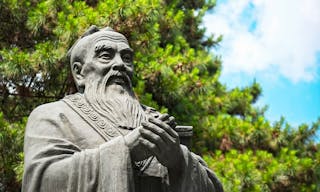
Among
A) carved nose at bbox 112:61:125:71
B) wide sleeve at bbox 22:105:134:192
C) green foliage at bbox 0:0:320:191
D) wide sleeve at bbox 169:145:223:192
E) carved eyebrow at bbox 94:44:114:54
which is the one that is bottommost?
wide sleeve at bbox 22:105:134:192

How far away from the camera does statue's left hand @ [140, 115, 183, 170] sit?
4.04 metres

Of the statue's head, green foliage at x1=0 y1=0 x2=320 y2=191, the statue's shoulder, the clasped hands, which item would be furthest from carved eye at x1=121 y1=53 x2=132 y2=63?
green foliage at x1=0 y1=0 x2=320 y2=191

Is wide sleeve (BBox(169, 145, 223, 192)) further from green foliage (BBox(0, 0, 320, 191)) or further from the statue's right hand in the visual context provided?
green foliage (BBox(0, 0, 320, 191))

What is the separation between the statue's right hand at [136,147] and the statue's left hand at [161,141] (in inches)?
1.6

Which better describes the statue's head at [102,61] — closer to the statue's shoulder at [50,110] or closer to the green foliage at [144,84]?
the statue's shoulder at [50,110]

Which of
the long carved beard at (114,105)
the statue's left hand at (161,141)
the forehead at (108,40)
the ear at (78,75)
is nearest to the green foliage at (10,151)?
the ear at (78,75)

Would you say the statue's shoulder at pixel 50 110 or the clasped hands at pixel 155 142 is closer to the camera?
the clasped hands at pixel 155 142

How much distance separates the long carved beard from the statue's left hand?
→ 0.45m

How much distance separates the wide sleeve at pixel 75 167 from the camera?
3988 mm

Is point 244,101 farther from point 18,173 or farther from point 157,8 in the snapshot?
point 18,173

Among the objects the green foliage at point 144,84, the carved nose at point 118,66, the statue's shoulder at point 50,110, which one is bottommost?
the statue's shoulder at point 50,110

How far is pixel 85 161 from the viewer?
13.3ft

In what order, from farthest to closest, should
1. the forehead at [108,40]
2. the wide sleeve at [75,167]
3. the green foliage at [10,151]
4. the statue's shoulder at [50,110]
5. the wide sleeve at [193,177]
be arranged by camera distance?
the green foliage at [10,151], the forehead at [108,40], the statue's shoulder at [50,110], the wide sleeve at [193,177], the wide sleeve at [75,167]

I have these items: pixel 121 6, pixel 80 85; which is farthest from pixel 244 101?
pixel 80 85
